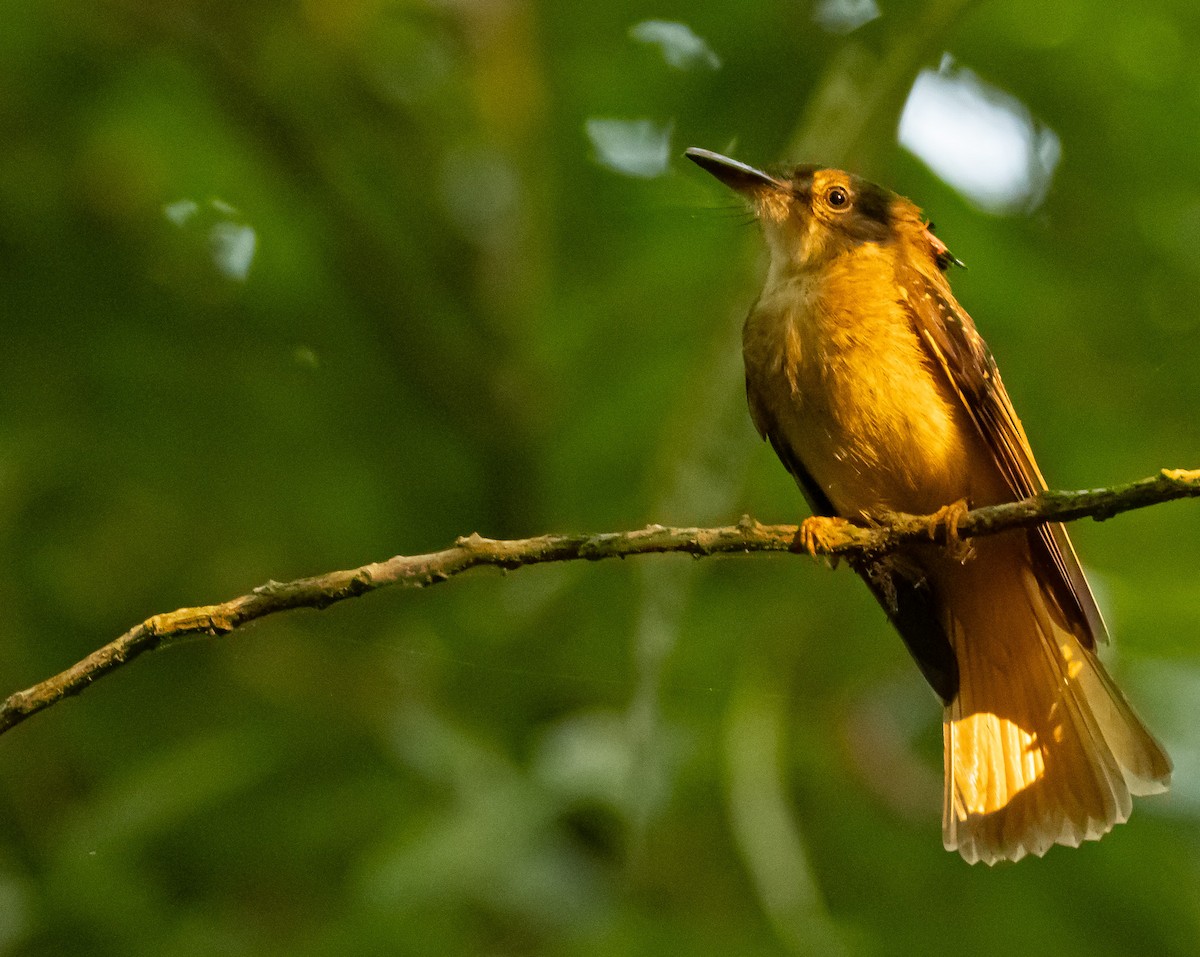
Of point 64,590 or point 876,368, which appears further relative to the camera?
point 64,590

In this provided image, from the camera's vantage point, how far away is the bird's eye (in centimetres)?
366

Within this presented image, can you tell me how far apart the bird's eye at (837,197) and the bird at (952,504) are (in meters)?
0.10

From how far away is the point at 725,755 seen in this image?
3104 millimetres

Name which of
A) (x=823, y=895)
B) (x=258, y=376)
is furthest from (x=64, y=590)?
(x=823, y=895)

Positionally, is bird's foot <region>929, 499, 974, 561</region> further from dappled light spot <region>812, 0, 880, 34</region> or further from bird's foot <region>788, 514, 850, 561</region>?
dappled light spot <region>812, 0, 880, 34</region>

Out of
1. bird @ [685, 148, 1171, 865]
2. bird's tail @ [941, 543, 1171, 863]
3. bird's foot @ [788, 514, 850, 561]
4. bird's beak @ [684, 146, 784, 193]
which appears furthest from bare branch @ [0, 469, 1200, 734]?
bird's beak @ [684, 146, 784, 193]

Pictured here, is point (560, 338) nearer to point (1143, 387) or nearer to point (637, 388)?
point (637, 388)

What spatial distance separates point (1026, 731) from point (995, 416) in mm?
776

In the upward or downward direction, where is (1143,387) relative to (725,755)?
upward

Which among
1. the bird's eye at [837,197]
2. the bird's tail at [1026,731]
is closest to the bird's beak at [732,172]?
the bird's eye at [837,197]

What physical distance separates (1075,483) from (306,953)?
1.87 metres

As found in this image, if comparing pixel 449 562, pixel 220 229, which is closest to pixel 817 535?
pixel 449 562

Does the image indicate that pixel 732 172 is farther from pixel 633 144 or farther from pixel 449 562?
pixel 449 562

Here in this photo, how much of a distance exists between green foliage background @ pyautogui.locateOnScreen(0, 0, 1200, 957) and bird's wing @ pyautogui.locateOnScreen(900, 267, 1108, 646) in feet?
0.57
